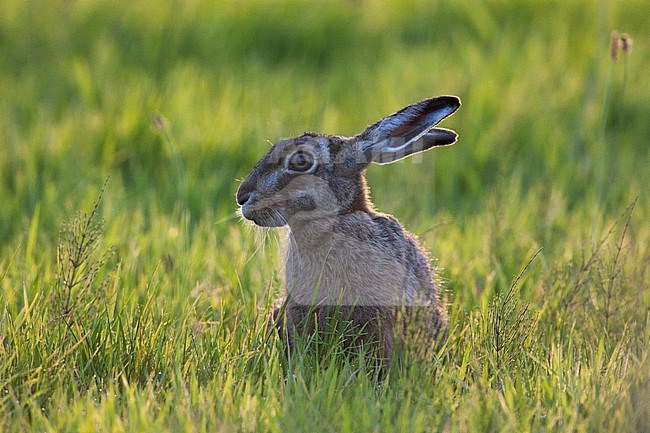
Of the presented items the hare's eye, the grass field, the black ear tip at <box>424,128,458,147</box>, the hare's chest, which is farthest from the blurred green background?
the hare's chest

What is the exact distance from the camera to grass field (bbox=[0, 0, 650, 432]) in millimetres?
3488

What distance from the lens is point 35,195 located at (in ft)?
19.9

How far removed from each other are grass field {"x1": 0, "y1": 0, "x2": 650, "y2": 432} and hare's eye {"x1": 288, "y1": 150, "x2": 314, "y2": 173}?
0.37 m

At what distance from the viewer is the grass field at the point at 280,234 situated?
11.4ft

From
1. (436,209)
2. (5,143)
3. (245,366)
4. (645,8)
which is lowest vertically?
(245,366)

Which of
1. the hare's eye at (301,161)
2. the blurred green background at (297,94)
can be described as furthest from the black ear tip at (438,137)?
the blurred green background at (297,94)

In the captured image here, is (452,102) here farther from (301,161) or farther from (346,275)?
(346,275)

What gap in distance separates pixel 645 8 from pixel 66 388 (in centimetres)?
787

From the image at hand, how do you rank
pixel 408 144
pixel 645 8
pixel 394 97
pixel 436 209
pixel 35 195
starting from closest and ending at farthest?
pixel 408 144
pixel 35 195
pixel 436 209
pixel 394 97
pixel 645 8

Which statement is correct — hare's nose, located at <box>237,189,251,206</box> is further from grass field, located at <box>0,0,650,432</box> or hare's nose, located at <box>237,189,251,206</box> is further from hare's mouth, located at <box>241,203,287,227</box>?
grass field, located at <box>0,0,650,432</box>

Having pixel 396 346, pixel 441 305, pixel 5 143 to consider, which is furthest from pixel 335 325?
pixel 5 143

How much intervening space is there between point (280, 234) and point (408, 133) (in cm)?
78

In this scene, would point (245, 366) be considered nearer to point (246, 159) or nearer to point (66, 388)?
point (66, 388)

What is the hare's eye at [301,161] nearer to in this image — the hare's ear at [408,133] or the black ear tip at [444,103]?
the hare's ear at [408,133]
